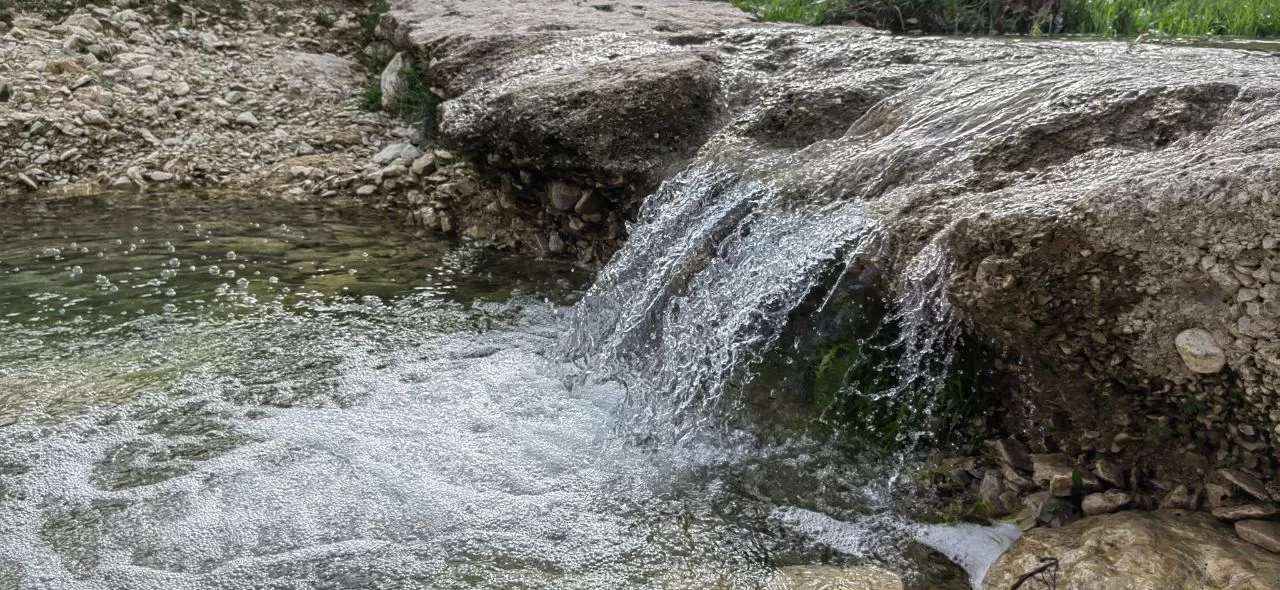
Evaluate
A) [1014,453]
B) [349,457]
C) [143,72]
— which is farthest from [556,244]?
[143,72]

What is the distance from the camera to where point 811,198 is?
12.9ft

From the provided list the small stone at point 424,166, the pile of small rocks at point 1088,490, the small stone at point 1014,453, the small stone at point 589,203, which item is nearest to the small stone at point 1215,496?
the pile of small rocks at point 1088,490

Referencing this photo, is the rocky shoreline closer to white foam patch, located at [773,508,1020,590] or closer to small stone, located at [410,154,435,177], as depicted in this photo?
small stone, located at [410,154,435,177]

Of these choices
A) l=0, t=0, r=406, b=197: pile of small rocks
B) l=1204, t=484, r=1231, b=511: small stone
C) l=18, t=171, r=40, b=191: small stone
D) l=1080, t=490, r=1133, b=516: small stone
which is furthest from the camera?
l=0, t=0, r=406, b=197: pile of small rocks

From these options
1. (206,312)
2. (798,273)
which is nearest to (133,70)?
(206,312)

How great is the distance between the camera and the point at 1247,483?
8.66 ft

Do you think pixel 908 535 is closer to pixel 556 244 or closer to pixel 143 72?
pixel 556 244

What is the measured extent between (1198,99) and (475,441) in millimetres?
2670

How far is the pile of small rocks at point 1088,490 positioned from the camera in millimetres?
2617

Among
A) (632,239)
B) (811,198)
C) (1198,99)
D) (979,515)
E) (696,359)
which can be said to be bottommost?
(979,515)

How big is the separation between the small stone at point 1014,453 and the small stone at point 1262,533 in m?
0.64

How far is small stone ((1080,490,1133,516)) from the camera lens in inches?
113

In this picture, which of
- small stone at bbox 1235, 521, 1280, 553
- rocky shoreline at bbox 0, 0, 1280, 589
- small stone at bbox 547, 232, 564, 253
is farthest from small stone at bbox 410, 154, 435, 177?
small stone at bbox 1235, 521, 1280, 553

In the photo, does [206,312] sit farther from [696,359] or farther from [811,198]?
[811,198]
